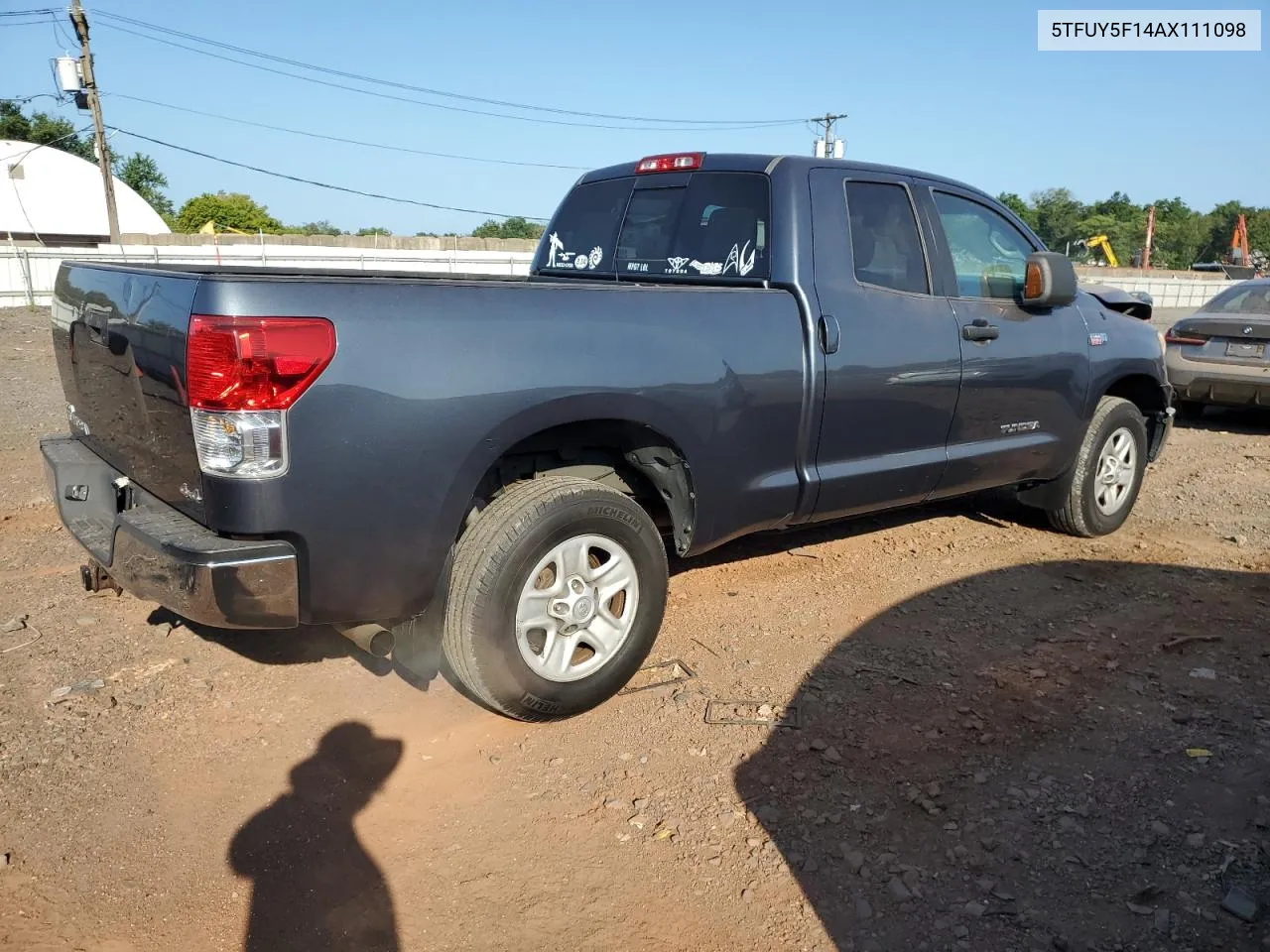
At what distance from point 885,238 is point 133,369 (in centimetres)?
310

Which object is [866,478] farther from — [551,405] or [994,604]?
[551,405]

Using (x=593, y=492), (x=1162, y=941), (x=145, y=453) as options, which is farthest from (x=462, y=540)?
(x=1162, y=941)

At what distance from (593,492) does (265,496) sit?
3.59 ft

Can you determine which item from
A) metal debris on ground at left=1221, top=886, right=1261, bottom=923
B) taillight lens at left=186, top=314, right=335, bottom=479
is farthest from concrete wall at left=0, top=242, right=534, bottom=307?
metal debris on ground at left=1221, top=886, right=1261, bottom=923

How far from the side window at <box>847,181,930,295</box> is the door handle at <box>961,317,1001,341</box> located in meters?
0.27

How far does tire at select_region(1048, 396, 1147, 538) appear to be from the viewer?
553 centimetres

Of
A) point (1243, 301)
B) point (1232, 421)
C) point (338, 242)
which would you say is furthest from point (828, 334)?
point (338, 242)

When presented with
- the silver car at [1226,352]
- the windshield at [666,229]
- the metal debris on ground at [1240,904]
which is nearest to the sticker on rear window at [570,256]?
the windshield at [666,229]

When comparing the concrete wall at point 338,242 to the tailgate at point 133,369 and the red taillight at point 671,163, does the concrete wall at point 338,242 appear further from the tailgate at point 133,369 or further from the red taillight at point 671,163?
the tailgate at point 133,369

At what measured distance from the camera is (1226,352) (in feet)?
29.6

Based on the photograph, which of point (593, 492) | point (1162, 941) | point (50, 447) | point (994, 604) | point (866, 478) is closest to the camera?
point (1162, 941)

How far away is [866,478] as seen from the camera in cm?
428

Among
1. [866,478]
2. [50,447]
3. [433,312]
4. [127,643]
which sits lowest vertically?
[127,643]

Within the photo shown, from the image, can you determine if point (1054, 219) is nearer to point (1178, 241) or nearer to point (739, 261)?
point (1178, 241)
